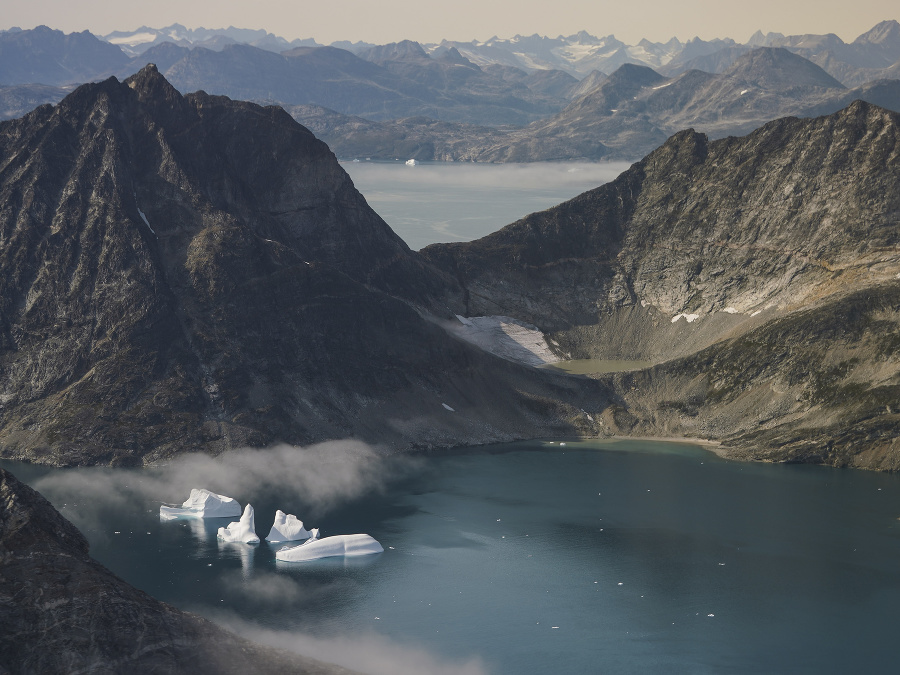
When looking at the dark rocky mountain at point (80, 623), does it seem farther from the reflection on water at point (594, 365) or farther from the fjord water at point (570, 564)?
the reflection on water at point (594, 365)

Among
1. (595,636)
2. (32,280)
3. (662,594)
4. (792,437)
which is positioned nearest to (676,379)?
(792,437)

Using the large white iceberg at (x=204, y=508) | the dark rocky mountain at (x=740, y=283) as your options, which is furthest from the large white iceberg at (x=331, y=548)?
the dark rocky mountain at (x=740, y=283)

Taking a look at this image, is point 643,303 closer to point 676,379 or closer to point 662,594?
point 676,379

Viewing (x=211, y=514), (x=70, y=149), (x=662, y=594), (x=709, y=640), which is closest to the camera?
(x=709, y=640)

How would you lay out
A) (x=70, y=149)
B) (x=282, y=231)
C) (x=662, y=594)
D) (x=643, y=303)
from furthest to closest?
(x=643, y=303) → (x=282, y=231) → (x=70, y=149) → (x=662, y=594)

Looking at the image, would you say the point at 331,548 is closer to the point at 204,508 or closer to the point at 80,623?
the point at 204,508

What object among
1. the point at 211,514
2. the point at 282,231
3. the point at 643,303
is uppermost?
the point at 282,231

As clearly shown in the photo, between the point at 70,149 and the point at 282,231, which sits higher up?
the point at 70,149
